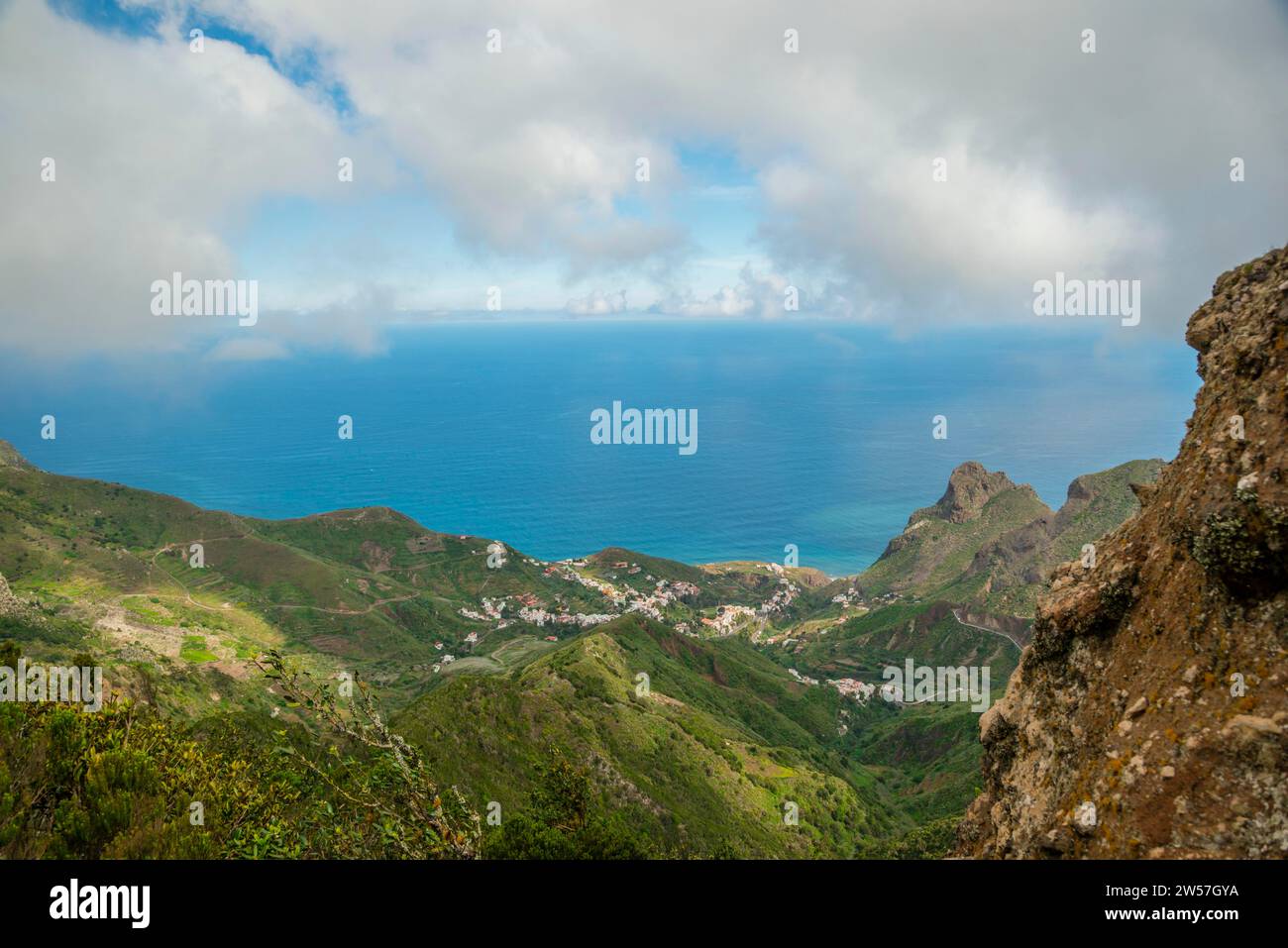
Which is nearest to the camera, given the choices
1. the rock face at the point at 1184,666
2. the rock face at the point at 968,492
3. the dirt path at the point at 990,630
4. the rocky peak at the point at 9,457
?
the rock face at the point at 1184,666

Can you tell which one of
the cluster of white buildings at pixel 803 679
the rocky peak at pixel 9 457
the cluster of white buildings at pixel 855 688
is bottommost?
the cluster of white buildings at pixel 855 688

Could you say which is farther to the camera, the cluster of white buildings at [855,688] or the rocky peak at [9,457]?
the rocky peak at [9,457]

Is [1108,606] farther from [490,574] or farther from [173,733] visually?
[490,574]

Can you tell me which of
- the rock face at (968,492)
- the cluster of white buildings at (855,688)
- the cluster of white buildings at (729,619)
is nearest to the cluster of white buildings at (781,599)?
the cluster of white buildings at (729,619)

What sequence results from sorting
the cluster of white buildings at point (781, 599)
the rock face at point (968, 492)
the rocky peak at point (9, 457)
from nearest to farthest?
1. the cluster of white buildings at point (781, 599)
2. the rocky peak at point (9, 457)
3. the rock face at point (968, 492)

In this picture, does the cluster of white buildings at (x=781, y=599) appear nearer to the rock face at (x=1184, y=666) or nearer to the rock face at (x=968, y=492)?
the rock face at (x=968, y=492)

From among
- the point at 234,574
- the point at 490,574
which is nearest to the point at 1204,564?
the point at 234,574

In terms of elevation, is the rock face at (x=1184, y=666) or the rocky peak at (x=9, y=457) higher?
the rocky peak at (x=9, y=457)

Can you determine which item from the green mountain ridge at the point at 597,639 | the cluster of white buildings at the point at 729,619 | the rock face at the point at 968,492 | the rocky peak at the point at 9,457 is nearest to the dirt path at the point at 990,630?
the green mountain ridge at the point at 597,639
